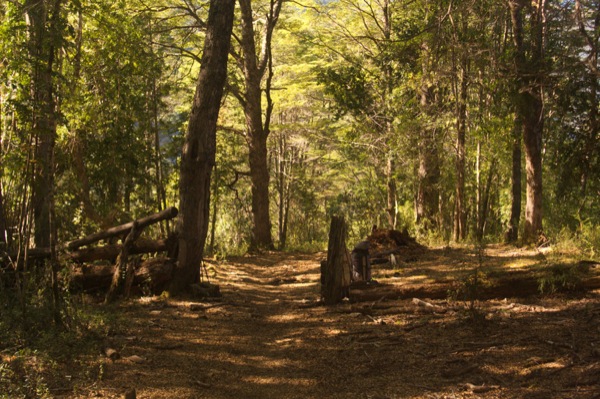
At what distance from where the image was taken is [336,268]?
9.01 meters

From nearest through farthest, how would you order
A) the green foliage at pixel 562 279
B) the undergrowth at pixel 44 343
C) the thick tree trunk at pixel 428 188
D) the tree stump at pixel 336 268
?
the undergrowth at pixel 44 343 < the green foliage at pixel 562 279 < the tree stump at pixel 336 268 < the thick tree trunk at pixel 428 188

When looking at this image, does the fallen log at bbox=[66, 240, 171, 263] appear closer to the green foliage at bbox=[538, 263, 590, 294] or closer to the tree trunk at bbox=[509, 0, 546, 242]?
the green foliage at bbox=[538, 263, 590, 294]

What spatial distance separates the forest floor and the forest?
43mm

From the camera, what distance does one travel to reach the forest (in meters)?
6.07

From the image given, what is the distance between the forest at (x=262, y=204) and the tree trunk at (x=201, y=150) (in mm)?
34

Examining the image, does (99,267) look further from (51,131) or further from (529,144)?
(529,144)

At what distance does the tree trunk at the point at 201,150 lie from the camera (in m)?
9.83

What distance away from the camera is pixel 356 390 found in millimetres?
5539

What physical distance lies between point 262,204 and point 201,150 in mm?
8989

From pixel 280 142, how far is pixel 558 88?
845 inches

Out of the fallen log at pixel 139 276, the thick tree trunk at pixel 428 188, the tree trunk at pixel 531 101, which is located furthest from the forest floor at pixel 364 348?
the thick tree trunk at pixel 428 188

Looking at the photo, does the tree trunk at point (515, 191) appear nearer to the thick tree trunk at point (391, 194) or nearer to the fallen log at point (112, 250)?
the thick tree trunk at point (391, 194)

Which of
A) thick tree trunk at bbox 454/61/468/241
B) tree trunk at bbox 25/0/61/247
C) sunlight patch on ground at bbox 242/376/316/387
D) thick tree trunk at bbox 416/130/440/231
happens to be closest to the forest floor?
sunlight patch on ground at bbox 242/376/316/387

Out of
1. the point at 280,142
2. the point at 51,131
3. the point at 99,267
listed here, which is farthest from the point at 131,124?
the point at 280,142
